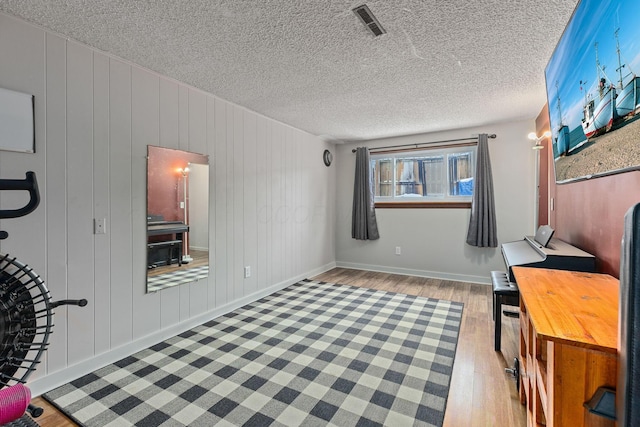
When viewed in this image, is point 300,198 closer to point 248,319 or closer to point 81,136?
point 248,319

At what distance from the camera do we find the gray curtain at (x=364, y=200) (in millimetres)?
4695

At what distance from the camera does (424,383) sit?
5.98ft

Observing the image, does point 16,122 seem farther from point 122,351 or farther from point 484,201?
point 484,201

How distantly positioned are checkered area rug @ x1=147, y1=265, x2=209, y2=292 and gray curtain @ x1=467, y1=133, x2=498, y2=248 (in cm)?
336

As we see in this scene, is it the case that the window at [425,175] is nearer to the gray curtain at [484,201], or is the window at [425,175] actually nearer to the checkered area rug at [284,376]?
the gray curtain at [484,201]

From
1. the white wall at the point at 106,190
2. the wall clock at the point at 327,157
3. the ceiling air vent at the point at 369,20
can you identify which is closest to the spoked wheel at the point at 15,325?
the white wall at the point at 106,190

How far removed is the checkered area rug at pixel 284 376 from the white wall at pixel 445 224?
4.62ft

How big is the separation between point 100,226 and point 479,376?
105 inches

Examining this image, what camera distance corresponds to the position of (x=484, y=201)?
3852mm

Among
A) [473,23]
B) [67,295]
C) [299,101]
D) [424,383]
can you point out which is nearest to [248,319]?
[67,295]

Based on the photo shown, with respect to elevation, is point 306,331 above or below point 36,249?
below

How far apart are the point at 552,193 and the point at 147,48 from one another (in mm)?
3566

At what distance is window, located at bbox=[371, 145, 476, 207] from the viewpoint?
4176 mm

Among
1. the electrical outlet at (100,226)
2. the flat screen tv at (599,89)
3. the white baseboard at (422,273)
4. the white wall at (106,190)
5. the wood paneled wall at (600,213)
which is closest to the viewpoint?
the flat screen tv at (599,89)
